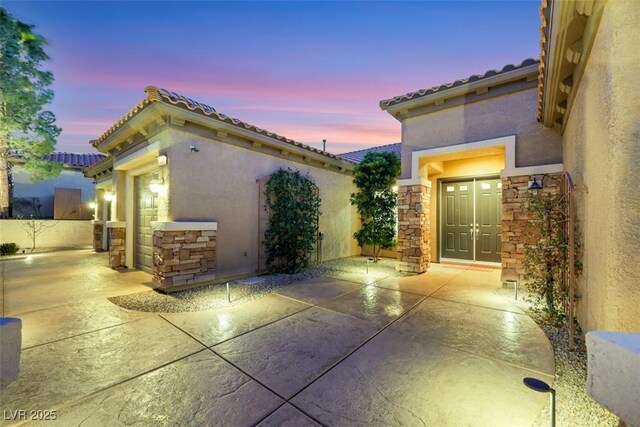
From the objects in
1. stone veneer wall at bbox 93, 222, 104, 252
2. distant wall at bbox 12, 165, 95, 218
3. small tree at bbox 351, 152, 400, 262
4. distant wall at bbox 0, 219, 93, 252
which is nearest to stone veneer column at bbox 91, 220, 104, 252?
stone veneer wall at bbox 93, 222, 104, 252

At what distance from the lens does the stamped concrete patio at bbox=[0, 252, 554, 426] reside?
190 centimetres

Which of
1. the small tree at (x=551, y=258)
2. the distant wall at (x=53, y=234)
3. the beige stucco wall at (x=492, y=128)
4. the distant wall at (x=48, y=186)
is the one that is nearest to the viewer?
the small tree at (x=551, y=258)

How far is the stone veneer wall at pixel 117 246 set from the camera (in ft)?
23.8

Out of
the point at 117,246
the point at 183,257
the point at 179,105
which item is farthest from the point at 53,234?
the point at 179,105

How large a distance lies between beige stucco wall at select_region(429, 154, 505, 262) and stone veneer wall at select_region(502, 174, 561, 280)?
78.8 inches

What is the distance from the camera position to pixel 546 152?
199 inches

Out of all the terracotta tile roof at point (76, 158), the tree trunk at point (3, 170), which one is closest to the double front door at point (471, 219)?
the tree trunk at point (3, 170)

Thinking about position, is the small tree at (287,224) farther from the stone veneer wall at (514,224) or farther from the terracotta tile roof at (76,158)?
the terracotta tile roof at (76,158)

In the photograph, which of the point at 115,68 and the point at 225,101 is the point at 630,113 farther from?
the point at 115,68

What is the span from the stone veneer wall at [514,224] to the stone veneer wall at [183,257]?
6385 mm

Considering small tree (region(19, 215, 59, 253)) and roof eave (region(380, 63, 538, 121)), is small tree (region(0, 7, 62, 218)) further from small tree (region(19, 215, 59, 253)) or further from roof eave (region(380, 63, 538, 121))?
roof eave (region(380, 63, 538, 121))

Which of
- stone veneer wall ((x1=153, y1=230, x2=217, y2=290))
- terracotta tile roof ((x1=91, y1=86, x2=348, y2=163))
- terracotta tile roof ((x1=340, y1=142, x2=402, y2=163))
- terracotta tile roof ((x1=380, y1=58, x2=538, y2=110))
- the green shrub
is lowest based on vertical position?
the green shrub

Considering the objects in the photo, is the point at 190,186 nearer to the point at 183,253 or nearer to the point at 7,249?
the point at 183,253

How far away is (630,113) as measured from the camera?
5.67ft
